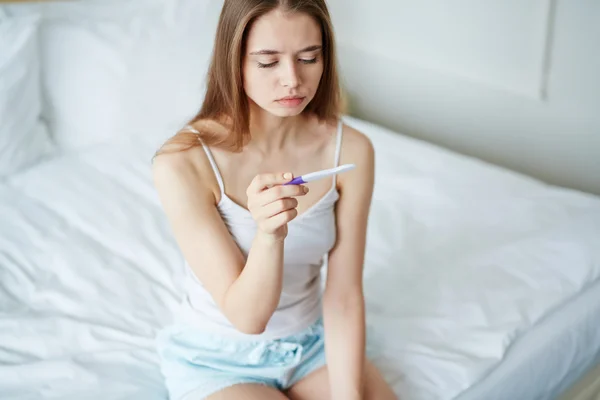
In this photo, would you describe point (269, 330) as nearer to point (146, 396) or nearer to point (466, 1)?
point (146, 396)

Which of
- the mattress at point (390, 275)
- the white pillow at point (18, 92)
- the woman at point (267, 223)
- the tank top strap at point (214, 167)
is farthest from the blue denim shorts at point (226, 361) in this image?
the white pillow at point (18, 92)

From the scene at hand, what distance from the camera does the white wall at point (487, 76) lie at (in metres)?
1.97

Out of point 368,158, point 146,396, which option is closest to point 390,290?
point 368,158

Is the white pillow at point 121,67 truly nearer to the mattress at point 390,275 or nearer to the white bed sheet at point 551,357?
the mattress at point 390,275

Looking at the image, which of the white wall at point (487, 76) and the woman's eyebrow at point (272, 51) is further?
the white wall at point (487, 76)

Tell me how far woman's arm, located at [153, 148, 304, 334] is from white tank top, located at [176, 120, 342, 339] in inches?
1.2

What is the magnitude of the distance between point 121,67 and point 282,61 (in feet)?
3.79

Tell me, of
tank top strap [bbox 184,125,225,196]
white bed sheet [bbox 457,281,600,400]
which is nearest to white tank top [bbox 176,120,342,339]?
tank top strap [bbox 184,125,225,196]

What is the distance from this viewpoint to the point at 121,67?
6.82 ft

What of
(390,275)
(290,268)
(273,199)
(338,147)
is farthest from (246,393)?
(390,275)

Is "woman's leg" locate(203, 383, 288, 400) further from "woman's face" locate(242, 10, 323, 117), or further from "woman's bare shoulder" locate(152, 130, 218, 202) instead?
"woman's face" locate(242, 10, 323, 117)

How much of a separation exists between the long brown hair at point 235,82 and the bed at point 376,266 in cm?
45

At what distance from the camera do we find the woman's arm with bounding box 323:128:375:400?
3.97 feet

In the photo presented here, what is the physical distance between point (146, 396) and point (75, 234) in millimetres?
615
